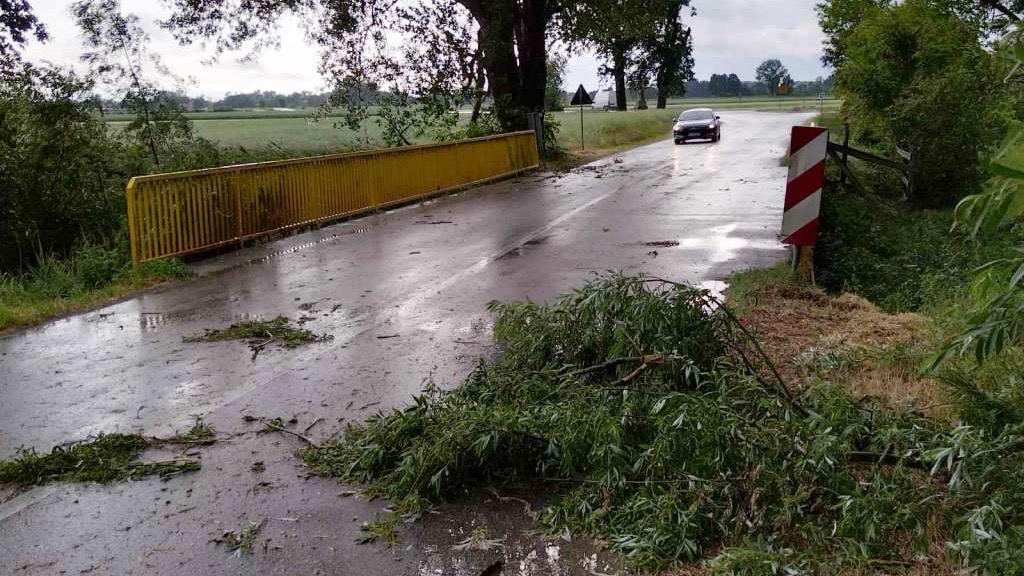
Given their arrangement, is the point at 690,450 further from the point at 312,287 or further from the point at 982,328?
the point at 312,287

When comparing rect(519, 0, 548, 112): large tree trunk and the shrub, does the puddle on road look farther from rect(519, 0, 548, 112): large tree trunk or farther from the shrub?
rect(519, 0, 548, 112): large tree trunk

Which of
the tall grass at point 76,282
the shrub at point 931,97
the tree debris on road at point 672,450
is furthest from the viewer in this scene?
the shrub at point 931,97

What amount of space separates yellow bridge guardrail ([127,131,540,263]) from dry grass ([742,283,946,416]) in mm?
7423

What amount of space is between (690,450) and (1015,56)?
6.95ft

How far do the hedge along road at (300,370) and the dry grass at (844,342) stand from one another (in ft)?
5.61

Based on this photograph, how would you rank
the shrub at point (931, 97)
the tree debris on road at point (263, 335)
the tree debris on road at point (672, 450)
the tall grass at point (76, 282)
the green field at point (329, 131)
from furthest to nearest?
the green field at point (329, 131), the shrub at point (931, 97), the tall grass at point (76, 282), the tree debris on road at point (263, 335), the tree debris on road at point (672, 450)

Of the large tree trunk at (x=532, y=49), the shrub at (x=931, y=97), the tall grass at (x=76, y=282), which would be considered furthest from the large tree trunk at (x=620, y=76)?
the tall grass at (x=76, y=282)

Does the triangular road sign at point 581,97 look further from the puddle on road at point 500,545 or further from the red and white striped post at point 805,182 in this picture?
the puddle on road at point 500,545

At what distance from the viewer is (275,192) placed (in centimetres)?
1427

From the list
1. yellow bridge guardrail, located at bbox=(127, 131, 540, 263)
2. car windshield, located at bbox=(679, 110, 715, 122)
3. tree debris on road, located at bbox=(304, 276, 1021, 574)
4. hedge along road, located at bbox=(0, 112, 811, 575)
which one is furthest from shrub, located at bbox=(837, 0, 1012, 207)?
car windshield, located at bbox=(679, 110, 715, 122)

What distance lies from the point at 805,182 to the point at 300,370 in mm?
4874

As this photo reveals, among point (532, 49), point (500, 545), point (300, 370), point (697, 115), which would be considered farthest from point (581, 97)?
point (500, 545)

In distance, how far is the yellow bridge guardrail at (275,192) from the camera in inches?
451

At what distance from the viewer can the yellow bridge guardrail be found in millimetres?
11453
